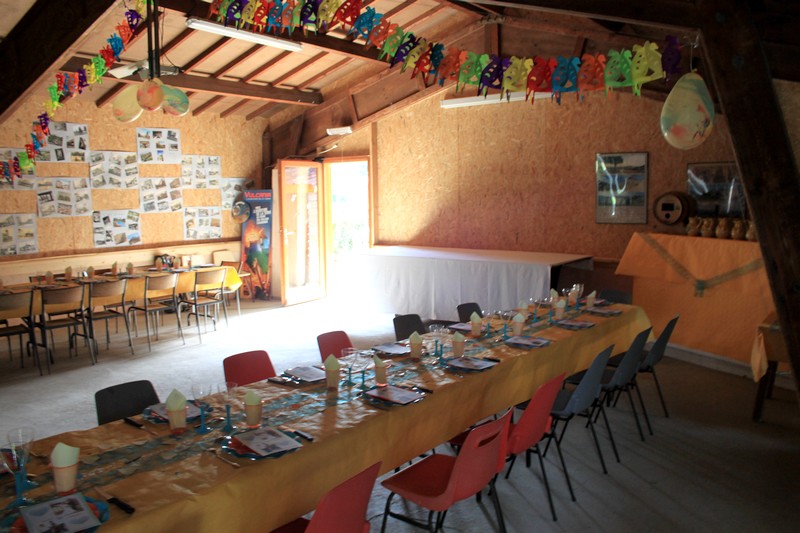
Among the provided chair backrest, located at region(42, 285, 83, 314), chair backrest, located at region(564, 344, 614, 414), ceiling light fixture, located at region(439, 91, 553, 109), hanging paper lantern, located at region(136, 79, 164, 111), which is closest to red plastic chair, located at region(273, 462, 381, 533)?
chair backrest, located at region(564, 344, 614, 414)

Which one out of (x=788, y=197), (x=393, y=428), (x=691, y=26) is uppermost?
(x=691, y=26)

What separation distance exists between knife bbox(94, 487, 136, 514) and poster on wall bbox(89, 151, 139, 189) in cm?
760

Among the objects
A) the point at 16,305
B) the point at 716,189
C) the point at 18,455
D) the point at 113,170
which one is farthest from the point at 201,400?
the point at 113,170

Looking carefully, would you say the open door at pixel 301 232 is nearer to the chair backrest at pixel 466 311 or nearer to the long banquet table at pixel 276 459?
the chair backrest at pixel 466 311

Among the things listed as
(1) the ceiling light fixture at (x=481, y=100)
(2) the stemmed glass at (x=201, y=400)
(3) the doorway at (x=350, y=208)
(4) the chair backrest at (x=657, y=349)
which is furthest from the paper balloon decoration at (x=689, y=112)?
(3) the doorway at (x=350, y=208)

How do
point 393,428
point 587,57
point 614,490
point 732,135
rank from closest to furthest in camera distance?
point 393,428
point 732,135
point 614,490
point 587,57

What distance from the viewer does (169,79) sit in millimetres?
8078

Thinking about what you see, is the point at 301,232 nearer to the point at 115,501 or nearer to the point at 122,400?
the point at 122,400

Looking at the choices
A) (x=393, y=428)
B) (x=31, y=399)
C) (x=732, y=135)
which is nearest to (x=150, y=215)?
(x=31, y=399)

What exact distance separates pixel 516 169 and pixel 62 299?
5.90m

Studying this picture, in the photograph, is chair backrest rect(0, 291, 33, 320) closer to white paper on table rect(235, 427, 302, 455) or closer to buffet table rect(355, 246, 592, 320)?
buffet table rect(355, 246, 592, 320)

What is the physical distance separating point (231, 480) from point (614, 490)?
258 cm

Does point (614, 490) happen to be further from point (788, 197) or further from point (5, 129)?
point (5, 129)

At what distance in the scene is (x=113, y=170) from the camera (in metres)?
8.96
